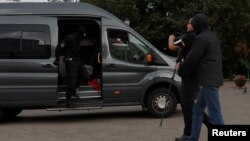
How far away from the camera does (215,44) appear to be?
779cm

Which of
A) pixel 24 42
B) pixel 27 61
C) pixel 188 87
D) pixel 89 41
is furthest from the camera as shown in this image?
pixel 89 41

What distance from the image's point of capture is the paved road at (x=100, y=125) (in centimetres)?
977

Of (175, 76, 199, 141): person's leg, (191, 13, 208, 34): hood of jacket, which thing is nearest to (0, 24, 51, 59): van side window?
(175, 76, 199, 141): person's leg

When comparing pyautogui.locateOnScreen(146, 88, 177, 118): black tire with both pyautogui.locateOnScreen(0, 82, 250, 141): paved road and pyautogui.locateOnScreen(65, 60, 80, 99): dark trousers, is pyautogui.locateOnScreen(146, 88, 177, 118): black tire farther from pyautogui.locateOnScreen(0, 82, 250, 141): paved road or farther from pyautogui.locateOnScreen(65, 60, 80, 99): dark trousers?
pyautogui.locateOnScreen(65, 60, 80, 99): dark trousers

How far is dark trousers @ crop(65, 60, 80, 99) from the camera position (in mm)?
11805

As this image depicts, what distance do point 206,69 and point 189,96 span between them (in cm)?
98

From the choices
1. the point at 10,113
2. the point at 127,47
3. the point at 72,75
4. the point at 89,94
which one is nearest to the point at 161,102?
the point at 127,47

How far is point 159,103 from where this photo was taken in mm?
12141

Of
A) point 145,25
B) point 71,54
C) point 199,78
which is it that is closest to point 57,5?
point 71,54

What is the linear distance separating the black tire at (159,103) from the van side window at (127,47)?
2.51 feet

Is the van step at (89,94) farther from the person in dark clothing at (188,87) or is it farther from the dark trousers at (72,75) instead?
the person in dark clothing at (188,87)

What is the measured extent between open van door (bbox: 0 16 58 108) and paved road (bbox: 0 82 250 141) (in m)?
0.59

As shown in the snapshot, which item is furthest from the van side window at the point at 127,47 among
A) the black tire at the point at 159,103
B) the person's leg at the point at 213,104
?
the person's leg at the point at 213,104

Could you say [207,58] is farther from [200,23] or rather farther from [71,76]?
[71,76]
